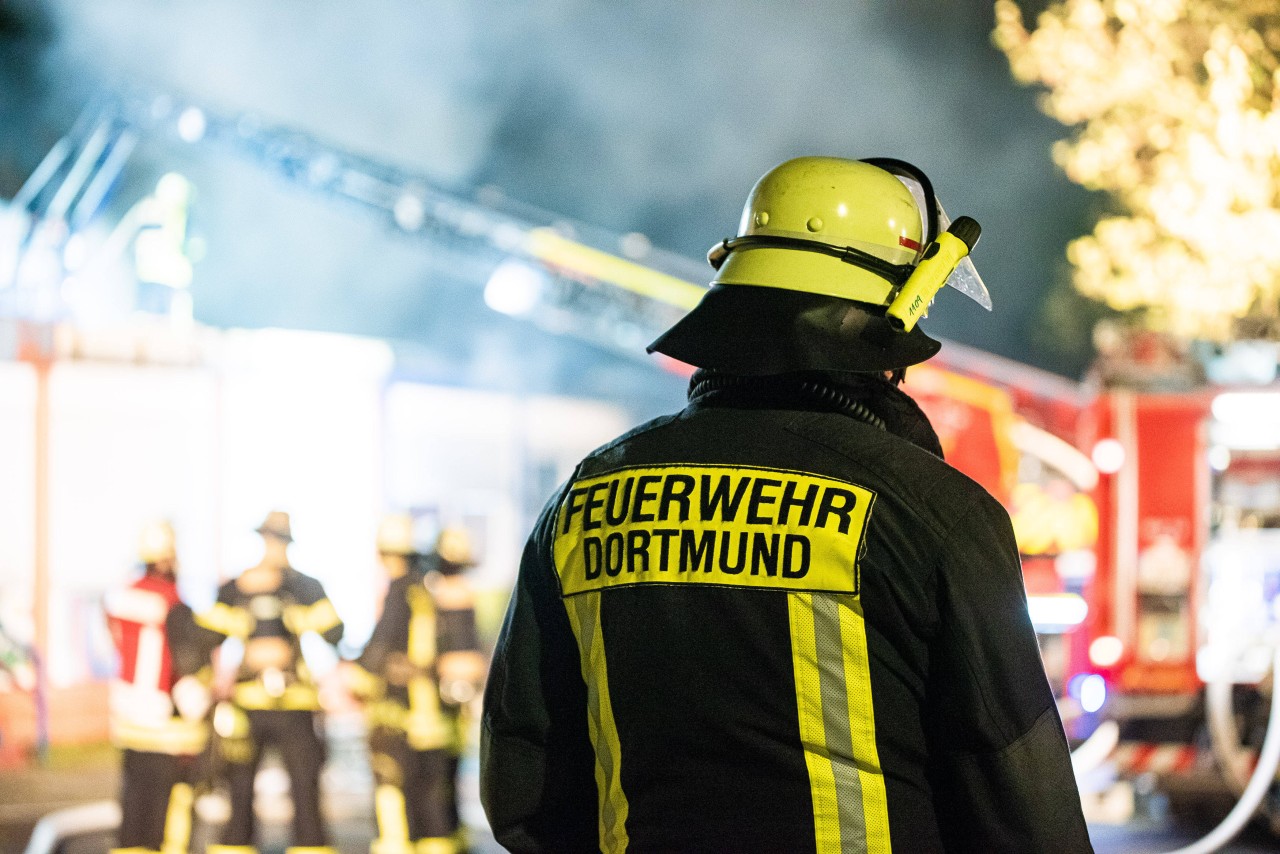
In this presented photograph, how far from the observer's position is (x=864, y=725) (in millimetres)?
1350

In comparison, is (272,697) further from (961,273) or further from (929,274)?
Answer: (929,274)

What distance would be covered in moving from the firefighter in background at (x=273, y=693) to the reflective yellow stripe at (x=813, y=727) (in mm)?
4195

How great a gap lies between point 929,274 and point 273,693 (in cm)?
426

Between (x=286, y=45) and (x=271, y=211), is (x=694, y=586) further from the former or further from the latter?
(x=271, y=211)

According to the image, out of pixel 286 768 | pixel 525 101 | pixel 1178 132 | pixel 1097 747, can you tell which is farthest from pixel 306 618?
pixel 1178 132

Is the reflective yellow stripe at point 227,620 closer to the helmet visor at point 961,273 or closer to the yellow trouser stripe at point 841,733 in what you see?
the helmet visor at point 961,273

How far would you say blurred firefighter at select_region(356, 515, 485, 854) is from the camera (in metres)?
5.27

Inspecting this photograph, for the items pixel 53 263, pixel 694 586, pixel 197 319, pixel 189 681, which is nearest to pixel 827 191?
pixel 694 586

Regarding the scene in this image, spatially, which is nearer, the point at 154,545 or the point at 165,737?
the point at 165,737

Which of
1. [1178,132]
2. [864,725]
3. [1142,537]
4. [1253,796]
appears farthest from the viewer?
[1178,132]

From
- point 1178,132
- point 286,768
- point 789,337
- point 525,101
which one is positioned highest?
point 525,101

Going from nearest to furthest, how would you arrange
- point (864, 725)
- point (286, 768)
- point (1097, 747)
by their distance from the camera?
point (864, 725)
point (286, 768)
point (1097, 747)

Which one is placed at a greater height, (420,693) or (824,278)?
(824,278)

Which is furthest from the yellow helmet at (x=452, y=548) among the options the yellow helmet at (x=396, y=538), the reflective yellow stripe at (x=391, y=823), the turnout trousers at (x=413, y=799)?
the reflective yellow stripe at (x=391, y=823)
